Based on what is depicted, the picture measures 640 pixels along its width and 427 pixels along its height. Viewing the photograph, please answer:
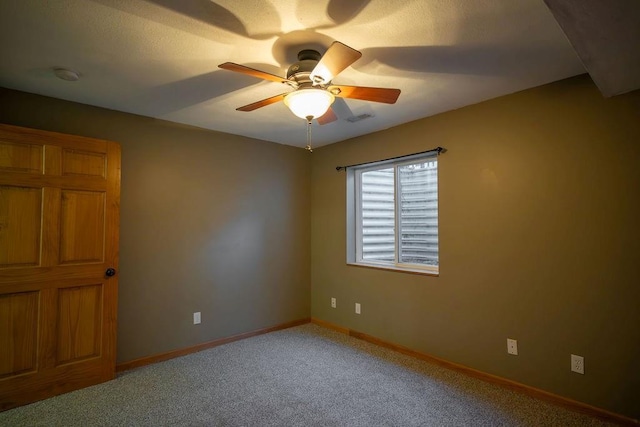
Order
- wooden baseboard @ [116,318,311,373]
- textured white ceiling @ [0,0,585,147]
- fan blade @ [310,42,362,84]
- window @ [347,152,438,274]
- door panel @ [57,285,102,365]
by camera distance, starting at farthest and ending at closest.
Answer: window @ [347,152,438,274] → wooden baseboard @ [116,318,311,373] → door panel @ [57,285,102,365] → textured white ceiling @ [0,0,585,147] → fan blade @ [310,42,362,84]

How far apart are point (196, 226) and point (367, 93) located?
2410 mm

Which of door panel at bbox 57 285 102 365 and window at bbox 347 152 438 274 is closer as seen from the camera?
door panel at bbox 57 285 102 365

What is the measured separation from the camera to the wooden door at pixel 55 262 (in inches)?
93.4

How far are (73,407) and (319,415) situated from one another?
5.89ft

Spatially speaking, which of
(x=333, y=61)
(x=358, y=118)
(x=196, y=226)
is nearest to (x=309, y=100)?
(x=333, y=61)

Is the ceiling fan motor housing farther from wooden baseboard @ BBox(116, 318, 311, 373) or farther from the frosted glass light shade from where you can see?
wooden baseboard @ BBox(116, 318, 311, 373)

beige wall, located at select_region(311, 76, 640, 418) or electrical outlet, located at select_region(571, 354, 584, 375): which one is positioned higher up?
beige wall, located at select_region(311, 76, 640, 418)

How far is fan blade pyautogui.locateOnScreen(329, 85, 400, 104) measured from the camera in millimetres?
1918

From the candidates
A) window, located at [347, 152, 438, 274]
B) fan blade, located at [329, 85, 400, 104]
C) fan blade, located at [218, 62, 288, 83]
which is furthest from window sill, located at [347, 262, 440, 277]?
fan blade, located at [218, 62, 288, 83]

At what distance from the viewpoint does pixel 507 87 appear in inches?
99.8

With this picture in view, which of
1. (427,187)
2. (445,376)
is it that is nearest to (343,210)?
(427,187)

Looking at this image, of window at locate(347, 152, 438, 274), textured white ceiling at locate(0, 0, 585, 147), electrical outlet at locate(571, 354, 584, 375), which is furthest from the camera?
window at locate(347, 152, 438, 274)

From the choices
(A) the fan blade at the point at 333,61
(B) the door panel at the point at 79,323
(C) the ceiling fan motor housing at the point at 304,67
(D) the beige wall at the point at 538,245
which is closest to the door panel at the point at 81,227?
(B) the door panel at the point at 79,323

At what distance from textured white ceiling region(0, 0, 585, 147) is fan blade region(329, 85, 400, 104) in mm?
259
